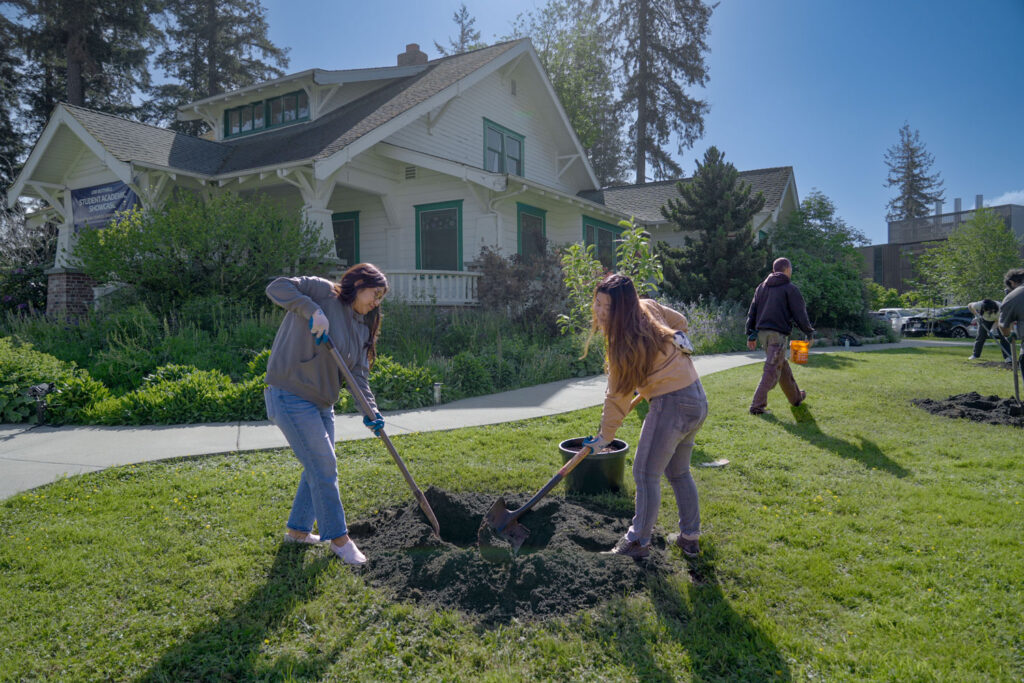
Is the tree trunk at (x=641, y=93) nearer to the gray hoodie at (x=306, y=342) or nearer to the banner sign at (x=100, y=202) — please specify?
the banner sign at (x=100, y=202)

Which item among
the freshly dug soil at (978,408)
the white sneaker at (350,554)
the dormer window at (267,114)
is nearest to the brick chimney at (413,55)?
the dormer window at (267,114)

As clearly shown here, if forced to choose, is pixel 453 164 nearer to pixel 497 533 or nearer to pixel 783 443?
pixel 783 443

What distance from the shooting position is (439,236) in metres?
15.0

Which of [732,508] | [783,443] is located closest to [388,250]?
[783,443]

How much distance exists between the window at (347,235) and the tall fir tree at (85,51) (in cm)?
1412

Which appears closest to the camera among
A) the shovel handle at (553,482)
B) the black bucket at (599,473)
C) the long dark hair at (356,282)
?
the long dark hair at (356,282)

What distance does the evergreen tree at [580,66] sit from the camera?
30984 millimetres

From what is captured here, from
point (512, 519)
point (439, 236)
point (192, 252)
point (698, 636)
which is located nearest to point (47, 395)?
point (192, 252)

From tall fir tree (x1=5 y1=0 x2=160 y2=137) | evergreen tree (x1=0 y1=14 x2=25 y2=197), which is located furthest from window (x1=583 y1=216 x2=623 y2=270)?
evergreen tree (x1=0 y1=14 x2=25 y2=197)

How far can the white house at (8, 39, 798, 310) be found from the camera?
42.3 feet

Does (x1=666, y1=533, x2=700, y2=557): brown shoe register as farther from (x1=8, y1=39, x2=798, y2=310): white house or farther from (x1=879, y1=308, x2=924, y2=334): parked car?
(x1=879, y1=308, x2=924, y2=334): parked car

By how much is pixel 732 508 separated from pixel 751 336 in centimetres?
345

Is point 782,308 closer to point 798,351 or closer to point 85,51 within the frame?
point 798,351

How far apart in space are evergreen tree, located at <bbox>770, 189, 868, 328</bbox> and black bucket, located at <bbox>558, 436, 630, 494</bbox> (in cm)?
1507
